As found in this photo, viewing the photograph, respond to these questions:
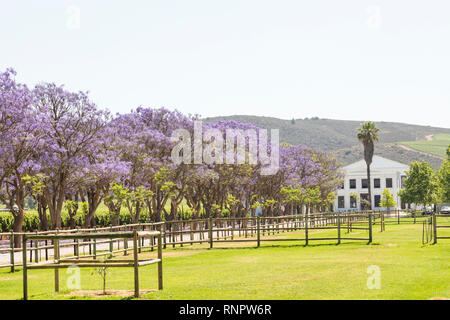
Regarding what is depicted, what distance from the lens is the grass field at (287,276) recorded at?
12852mm

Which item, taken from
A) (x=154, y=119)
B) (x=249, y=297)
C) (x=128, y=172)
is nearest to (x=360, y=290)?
(x=249, y=297)

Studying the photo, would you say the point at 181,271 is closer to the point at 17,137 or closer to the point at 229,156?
the point at 17,137

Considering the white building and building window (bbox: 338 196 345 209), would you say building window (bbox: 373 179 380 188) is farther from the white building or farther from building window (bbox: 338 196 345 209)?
building window (bbox: 338 196 345 209)

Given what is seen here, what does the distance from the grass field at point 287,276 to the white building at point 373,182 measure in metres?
104

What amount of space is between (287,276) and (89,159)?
27162 millimetres

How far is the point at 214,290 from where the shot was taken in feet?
44.3

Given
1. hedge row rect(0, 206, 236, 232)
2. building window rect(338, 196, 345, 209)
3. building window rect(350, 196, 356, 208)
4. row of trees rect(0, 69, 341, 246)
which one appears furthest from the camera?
building window rect(338, 196, 345, 209)

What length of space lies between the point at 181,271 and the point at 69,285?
4024mm

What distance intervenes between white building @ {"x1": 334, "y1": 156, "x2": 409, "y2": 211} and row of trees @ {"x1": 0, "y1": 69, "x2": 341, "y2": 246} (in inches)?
2922

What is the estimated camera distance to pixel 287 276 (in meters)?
16.0

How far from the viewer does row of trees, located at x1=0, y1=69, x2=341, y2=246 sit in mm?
32625

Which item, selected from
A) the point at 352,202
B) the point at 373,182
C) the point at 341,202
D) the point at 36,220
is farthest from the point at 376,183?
the point at 36,220

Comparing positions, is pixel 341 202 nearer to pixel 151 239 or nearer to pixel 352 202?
pixel 352 202

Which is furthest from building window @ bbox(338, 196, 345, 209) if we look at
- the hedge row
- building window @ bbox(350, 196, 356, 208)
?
the hedge row
